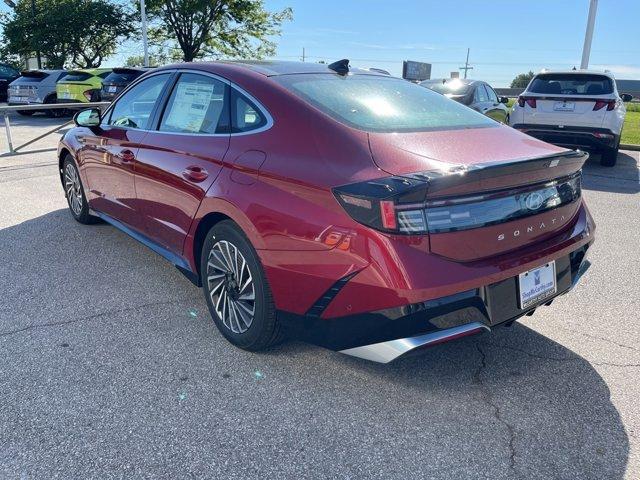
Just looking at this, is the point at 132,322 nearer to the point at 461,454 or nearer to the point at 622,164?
the point at 461,454

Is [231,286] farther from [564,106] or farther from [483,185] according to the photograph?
[564,106]

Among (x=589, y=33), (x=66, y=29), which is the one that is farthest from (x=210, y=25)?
(x=589, y=33)

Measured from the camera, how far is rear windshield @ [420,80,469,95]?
409 inches

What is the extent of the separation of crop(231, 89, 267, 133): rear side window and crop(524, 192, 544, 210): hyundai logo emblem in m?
1.41

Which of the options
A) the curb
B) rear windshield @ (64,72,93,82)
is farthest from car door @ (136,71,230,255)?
rear windshield @ (64,72,93,82)

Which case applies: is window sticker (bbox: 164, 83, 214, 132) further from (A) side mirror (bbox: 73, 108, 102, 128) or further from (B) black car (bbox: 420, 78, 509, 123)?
(B) black car (bbox: 420, 78, 509, 123)

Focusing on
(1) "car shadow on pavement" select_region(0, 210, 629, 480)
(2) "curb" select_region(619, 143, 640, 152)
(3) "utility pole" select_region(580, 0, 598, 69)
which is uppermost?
(3) "utility pole" select_region(580, 0, 598, 69)

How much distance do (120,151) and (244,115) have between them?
62.7 inches

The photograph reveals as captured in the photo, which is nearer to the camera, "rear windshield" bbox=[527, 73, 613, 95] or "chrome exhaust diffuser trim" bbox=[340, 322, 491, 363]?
"chrome exhaust diffuser trim" bbox=[340, 322, 491, 363]

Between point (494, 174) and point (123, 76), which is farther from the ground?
point (123, 76)

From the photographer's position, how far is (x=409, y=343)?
233 cm

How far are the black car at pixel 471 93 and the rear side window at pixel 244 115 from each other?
7537 mm

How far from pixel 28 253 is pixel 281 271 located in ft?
10.3

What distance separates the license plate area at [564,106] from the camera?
915 centimetres
